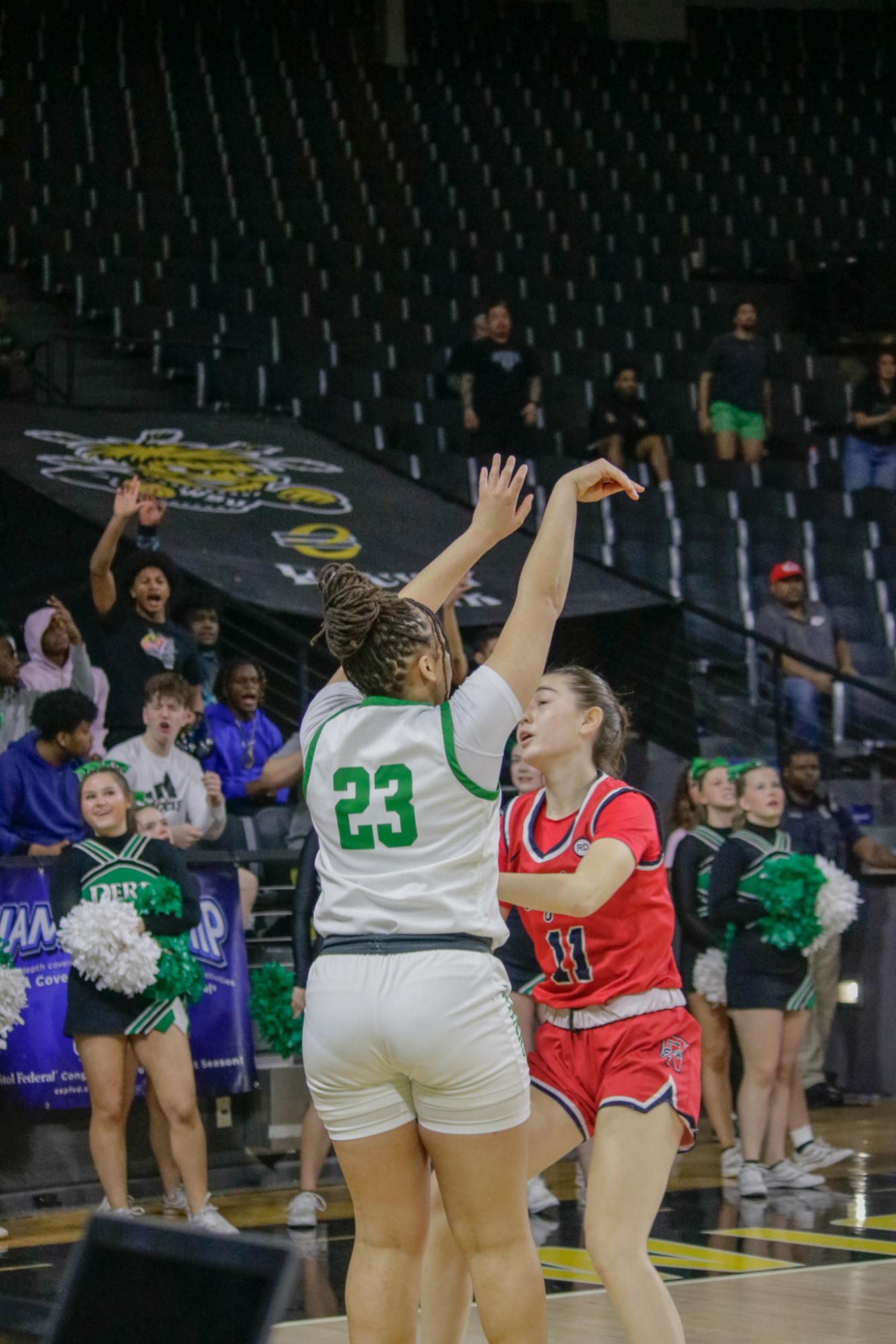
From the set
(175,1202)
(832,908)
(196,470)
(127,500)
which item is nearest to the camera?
(175,1202)

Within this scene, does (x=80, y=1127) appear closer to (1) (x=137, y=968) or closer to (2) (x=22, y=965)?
(2) (x=22, y=965)

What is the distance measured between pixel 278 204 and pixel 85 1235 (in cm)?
1719

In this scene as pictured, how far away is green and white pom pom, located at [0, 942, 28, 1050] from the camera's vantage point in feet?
21.9

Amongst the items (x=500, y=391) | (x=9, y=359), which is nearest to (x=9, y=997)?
(x=9, y=359)

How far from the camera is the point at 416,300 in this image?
56.7 ft

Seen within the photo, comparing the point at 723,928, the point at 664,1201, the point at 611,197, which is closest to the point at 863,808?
the point at 723,928

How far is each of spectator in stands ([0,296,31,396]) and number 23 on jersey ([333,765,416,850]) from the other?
11100mm

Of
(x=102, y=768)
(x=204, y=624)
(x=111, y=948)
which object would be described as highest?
(x=204, y=624)

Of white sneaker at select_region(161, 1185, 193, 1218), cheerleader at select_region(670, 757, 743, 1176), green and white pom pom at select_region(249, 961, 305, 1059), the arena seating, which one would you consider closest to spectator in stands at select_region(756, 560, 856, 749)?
the arena seating

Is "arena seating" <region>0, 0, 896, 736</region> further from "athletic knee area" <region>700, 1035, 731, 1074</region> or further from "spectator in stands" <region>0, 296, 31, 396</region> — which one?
"athletic knee area" <region>700, 1035, 731, 1074</region>

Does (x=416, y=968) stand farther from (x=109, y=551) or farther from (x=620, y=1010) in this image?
(x=109, y=551)

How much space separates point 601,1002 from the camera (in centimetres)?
398

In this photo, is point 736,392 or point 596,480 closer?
point 596,480

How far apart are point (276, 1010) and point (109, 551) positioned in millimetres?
2751
